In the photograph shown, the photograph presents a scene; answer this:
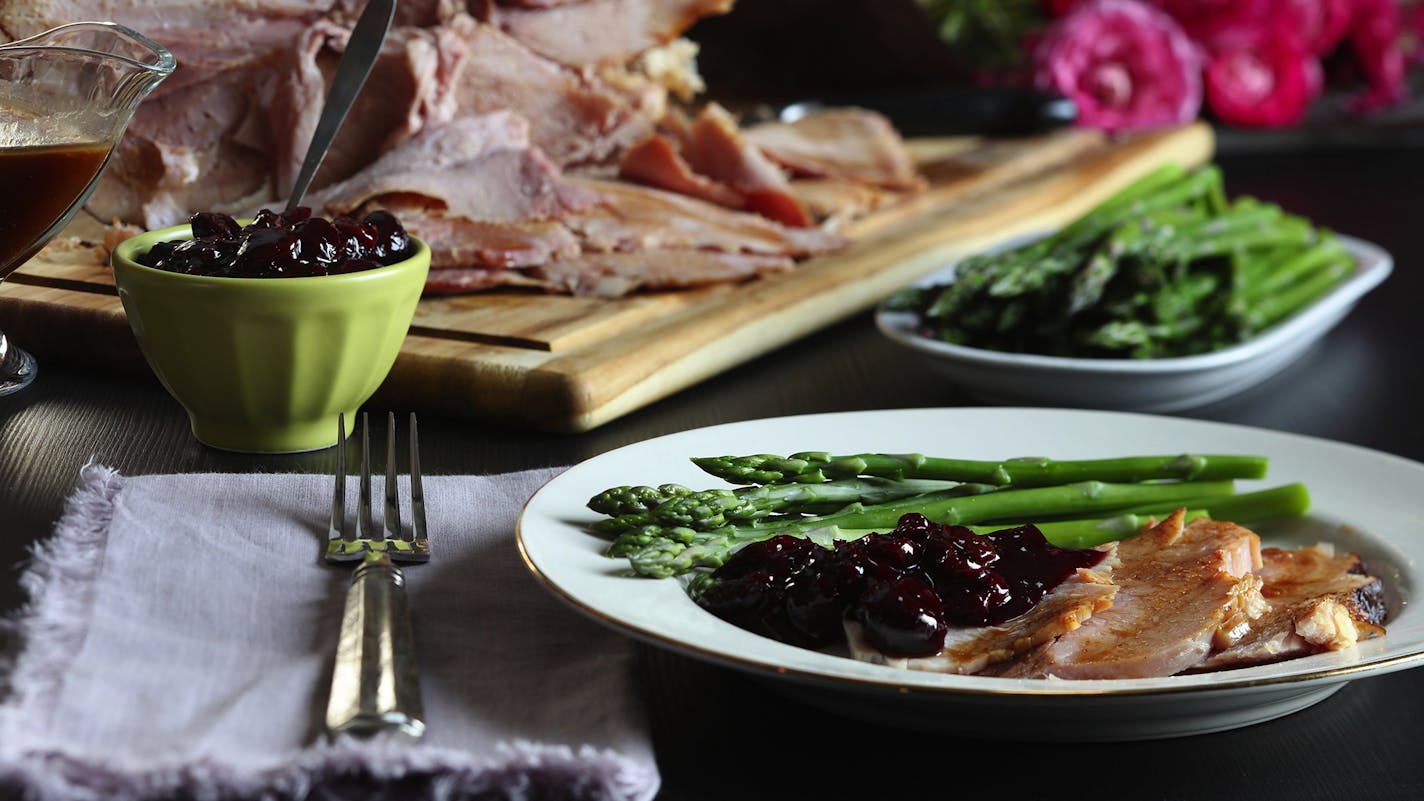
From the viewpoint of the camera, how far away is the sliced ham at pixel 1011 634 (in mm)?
1300

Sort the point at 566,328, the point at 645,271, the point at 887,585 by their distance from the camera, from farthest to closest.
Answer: the point at 645,271 < the point at 566,328 < the point at 887,585

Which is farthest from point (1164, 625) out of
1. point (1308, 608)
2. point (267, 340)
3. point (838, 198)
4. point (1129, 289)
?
point (838, 198)

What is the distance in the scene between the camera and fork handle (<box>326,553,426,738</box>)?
44.6 inches

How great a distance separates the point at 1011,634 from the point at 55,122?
1622mm

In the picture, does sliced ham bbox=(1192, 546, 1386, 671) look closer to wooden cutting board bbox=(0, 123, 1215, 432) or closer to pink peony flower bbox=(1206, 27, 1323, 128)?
wooden cutting board bbox=(0, 123, 1215, 432)

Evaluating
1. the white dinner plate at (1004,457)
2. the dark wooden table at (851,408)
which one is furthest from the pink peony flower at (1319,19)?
the white dinner plate at (1004,457)

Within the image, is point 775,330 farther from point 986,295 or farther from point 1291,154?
point 1291,154

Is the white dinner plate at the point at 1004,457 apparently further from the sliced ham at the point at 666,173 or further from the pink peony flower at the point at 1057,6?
the pink peony flower at the point at 1057,6

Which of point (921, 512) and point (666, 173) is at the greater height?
point (921, 512)

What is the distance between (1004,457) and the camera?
1919 mm

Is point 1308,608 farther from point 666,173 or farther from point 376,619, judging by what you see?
point 666,173

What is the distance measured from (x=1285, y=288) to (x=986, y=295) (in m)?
0.86

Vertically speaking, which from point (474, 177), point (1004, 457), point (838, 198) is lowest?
point (838, 198)

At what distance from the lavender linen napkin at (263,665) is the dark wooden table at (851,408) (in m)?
0.11
